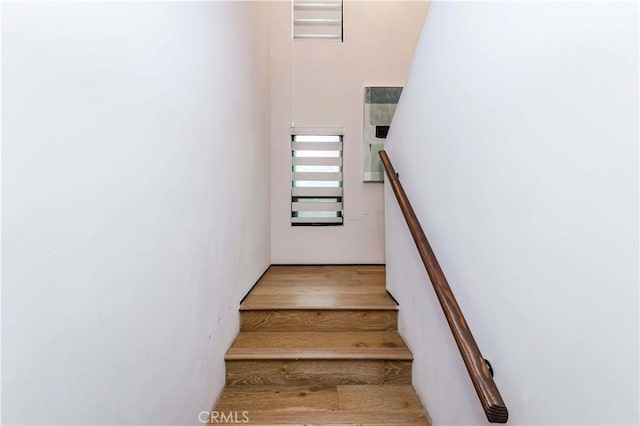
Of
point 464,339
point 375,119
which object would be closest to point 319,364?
point 464,339

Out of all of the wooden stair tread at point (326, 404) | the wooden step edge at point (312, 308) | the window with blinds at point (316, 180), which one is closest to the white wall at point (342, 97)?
the window with blinds at point (316, 180)

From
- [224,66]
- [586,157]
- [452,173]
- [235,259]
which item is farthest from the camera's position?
[235,259]

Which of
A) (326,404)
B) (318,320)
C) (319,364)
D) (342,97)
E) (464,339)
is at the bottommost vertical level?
(326,404)

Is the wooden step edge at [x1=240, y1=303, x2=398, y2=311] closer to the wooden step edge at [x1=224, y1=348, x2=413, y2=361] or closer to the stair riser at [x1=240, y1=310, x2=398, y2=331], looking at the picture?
the stair riser at [x1=240, y1=310, x2=398, y2=331]

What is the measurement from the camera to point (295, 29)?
10.7 ft

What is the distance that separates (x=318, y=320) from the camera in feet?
6.59

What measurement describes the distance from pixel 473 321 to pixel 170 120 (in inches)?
48.6

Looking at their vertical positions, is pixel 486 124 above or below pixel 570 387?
above

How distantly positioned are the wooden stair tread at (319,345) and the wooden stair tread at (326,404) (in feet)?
0.53

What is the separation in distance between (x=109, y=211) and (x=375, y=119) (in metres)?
2.93

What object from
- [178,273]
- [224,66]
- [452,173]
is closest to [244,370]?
[178,273]

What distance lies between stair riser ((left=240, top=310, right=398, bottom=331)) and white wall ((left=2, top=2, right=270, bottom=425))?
0.52m

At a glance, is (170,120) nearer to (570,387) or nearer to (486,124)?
(486,124)

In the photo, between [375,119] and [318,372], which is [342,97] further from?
[318,372]
